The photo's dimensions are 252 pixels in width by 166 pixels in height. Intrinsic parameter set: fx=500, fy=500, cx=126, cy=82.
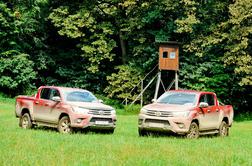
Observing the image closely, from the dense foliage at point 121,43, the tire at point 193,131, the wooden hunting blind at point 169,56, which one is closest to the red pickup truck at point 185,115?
the tire at point 193,131

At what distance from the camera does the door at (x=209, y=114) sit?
19.5 m

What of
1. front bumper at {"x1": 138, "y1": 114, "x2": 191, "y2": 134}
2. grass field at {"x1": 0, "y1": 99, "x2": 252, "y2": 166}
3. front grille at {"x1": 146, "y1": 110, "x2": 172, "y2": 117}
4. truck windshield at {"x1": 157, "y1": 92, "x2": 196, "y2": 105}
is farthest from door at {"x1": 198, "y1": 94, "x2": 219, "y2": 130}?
grass field at {"x1": 0, "y1": 99, "x2": 252, "y2": 166}

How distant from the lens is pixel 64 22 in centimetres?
4469

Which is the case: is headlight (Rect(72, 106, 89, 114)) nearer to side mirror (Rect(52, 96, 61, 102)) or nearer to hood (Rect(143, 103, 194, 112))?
side mirror (Rect(52, 96, 61, 102))

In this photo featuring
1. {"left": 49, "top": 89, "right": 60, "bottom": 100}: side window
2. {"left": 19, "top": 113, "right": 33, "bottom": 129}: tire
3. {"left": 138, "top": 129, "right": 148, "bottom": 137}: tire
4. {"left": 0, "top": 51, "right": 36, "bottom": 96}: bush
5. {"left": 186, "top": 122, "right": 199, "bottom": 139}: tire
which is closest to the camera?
{"left": 186, "top": 122, "right": 199, "bottom": 139}: tire

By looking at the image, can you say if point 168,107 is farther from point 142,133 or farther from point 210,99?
point 210,99

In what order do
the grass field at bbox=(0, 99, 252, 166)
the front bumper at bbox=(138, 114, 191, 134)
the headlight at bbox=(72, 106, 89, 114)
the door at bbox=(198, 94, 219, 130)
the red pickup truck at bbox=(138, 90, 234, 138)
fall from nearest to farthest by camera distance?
the grass field at bbox=(0, 99, 252, 166) → the front bumper at bbox=(138, 114, 191, 134) → the red pickup truck at bbox=(138, 90, 234, 138) → the headlight at bbox=(72, 106, 89, 114) → the door at bbox=(198, 94, 219, 130)

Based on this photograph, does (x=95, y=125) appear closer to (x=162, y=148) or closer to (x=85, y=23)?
(x=162, y=148)

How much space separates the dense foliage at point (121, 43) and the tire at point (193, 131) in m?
18.6

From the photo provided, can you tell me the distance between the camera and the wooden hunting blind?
39.7m

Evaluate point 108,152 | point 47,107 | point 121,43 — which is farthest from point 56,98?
point 121,43

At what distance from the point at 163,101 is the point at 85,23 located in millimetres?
25901

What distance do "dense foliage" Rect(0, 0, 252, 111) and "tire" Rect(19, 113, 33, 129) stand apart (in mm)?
20096

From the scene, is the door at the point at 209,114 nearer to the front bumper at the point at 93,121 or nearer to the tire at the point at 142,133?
the tire at the point at 142,133
